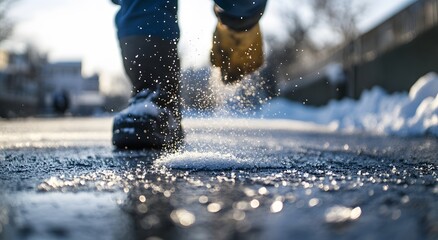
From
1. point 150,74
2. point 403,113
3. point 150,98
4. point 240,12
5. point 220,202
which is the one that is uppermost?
point 403,113

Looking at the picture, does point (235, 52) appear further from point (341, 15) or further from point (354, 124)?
point (341, 15)

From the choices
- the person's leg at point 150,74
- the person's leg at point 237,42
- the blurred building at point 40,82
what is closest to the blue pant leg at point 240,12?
the person's leg at point 237,42

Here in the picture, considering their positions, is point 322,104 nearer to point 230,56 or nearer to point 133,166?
point 230,56

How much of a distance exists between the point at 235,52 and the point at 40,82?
67.7 meters

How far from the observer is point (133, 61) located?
297cm

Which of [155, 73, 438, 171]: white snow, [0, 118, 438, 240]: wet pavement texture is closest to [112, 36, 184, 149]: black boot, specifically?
[155, 73, 438, 171]: white snow

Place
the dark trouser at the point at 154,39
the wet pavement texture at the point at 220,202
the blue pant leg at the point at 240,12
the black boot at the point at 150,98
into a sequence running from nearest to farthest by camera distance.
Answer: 1. the wet pavement texture at the point at 220,202
2. the black boot at the point at 150,98
3. the dark trouser at the point at 154,39
4. the blue pant leg at the point at 240,12

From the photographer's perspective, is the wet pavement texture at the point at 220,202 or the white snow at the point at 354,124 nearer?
the wet pavement texture at the point at 220,202

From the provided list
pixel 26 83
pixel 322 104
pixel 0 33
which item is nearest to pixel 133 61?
pixel 322 104

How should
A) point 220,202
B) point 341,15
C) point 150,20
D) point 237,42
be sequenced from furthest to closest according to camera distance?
point 341,15 < point 237,42 < point 150,20 < point 220,202

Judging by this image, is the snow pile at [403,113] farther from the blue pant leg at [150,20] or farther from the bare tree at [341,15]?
the bare tree at [341,15]

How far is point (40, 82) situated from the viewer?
67562 mm

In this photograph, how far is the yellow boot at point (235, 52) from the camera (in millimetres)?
3223

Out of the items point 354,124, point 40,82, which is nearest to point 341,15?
point 354,124
